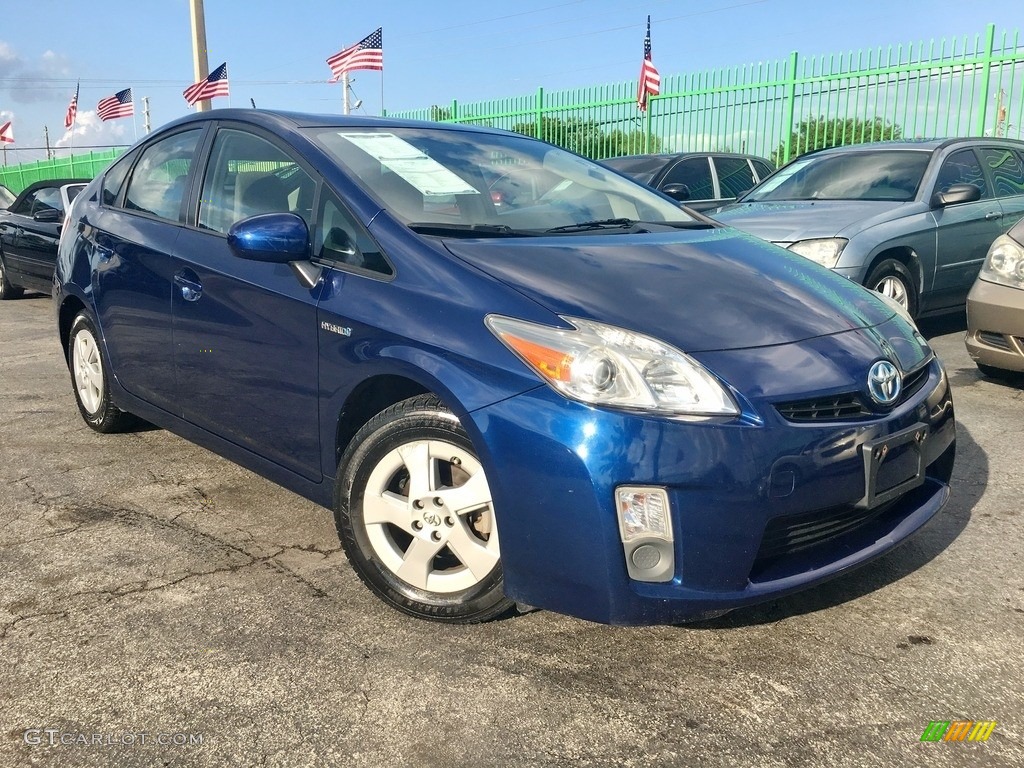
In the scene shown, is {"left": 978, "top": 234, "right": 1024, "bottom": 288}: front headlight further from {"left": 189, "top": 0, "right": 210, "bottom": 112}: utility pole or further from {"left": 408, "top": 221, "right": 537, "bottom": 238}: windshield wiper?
{"left": 189, "top": 0, "right": 210, "bottom": 112}: utility pole

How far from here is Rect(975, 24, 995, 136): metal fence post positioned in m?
11.4

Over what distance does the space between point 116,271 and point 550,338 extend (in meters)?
2.39

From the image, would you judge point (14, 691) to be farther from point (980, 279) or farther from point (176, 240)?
point (980, 279)

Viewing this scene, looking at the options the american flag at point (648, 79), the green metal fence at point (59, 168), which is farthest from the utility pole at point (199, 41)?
the green metal fence at point (59, 168)

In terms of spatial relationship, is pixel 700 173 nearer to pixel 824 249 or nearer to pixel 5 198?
pixel 824 249

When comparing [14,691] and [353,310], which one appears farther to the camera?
[353,310]

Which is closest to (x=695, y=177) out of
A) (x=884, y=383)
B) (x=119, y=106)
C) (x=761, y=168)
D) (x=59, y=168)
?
(x=761, y=168)

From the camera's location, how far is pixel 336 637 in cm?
266

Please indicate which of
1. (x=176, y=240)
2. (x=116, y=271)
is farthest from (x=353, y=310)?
(x=116, y=271)

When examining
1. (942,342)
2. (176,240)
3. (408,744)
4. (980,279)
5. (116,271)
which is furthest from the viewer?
(942,342)

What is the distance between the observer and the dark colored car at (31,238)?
30.7 feet

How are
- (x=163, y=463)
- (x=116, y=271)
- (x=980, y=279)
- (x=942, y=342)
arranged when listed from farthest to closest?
(x=942, y=342) < (x=980, y=279) < (x=163, y=463) < (x=116, y=271)

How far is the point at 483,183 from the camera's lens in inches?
132

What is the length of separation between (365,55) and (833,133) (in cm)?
978
